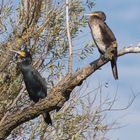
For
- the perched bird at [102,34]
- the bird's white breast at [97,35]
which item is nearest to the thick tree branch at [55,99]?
the perched bird at [102,34]

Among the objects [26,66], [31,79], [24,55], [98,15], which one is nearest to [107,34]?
[98,15]

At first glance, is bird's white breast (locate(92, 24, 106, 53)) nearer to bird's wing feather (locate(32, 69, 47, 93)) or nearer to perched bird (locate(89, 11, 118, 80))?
perched bird (locate(89, 11, 118, 80))

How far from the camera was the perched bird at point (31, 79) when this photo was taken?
6008mm

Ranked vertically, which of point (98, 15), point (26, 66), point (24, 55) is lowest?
point (26, 66)

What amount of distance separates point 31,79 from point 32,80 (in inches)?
1.1

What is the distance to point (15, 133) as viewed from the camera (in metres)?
6.61

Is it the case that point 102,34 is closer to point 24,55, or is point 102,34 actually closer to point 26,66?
point 24,55

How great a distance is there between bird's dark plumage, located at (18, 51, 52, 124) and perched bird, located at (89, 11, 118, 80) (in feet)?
2.68

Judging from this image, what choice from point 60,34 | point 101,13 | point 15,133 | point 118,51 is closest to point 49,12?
point 60,34

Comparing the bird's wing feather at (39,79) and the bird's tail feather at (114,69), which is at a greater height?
the bird's tail feather at (114,69)

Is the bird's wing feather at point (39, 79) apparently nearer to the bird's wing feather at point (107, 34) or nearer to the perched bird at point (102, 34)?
the perched bird at point (102, 34)

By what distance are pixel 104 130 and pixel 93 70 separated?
279 centimetres

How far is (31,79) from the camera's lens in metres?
6.34

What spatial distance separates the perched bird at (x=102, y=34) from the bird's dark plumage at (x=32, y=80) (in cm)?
82
